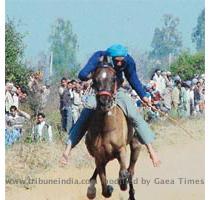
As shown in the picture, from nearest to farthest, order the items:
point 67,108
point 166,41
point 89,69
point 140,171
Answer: point 89,69 → point 140,171 → point 166,41 → point 67,108

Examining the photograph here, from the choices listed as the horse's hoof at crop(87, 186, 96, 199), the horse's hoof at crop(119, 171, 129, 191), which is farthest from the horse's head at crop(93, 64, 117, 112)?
the horse's hoof at crop(87, 186, 96, 199)

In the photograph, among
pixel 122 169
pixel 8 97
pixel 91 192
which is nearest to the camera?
pixel 122 169

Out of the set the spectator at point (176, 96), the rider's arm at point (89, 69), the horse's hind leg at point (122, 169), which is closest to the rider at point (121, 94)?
the rider's arm at point (89, 69)

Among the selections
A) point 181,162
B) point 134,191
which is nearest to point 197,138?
point 181,162

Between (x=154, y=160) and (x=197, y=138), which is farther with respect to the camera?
(x=197, y=138)

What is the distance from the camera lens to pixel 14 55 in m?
9.88

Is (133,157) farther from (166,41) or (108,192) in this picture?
(166,41)

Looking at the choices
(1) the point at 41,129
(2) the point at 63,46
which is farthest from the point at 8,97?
(2) the point at 63,46

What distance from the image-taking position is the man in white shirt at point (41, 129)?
399 inches

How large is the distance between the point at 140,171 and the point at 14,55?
1.85m

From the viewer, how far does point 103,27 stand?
9.66m

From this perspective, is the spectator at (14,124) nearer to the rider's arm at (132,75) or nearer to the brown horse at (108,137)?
the brown horse at (108,137)

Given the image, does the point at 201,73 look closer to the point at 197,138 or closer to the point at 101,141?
the point at 197,138

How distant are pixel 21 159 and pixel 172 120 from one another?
174 cm
